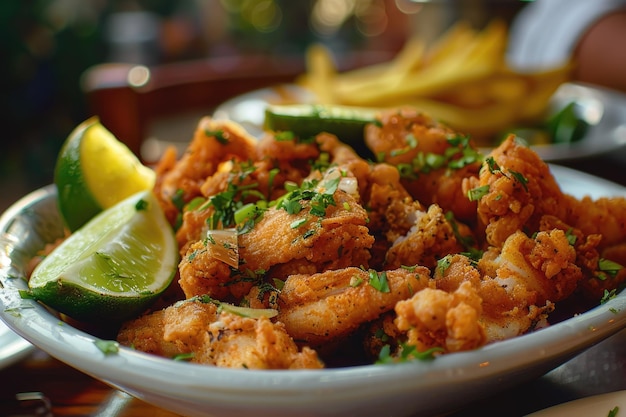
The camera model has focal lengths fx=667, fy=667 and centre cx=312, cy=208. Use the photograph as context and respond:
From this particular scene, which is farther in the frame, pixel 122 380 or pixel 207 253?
pixel 207 253

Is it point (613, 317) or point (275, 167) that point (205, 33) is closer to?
point (275, 167)

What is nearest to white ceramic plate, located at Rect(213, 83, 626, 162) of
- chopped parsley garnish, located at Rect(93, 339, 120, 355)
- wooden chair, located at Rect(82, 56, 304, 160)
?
wooden chair, located at Rect(82, 56, 304, 160)

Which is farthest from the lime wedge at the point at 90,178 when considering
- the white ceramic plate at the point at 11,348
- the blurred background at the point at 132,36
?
the blurred background at the point at 132,36

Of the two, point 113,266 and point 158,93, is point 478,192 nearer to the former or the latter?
point 113,266

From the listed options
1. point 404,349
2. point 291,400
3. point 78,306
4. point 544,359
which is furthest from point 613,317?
point 78,306

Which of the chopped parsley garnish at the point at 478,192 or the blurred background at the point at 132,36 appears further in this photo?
the blurred background at the point at 132,36

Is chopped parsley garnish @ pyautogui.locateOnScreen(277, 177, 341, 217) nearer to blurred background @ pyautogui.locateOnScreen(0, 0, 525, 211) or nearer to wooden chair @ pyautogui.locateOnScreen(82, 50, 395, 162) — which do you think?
wooden chair @ pyautogui.locateOnScreen(82, 50, 395, 162)

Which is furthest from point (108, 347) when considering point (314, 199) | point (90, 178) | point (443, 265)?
point (90, 178)

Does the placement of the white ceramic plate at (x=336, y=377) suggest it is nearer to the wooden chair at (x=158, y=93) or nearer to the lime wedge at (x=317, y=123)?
the lime wedge at (x=317, y=123)
